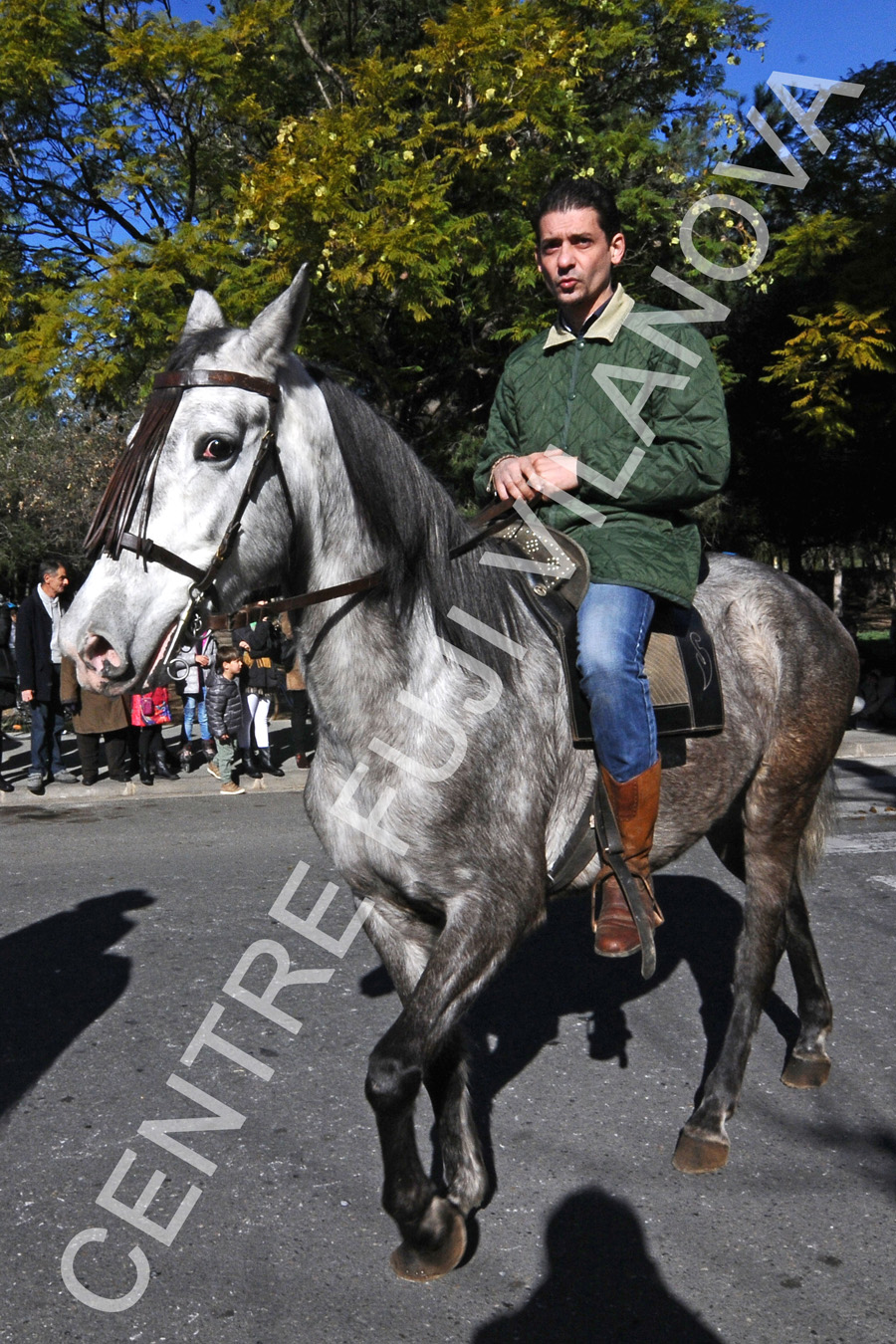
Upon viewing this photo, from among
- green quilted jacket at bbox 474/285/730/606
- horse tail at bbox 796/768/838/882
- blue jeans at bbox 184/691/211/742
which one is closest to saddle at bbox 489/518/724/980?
green quilted jacket at bbox 474/285/730/606

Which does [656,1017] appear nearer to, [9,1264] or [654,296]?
[9,1264]

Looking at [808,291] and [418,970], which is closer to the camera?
[418,970]

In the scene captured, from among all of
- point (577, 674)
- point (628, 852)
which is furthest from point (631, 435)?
point (628, 852)

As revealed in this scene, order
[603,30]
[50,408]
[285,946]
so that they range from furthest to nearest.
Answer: [50,408] → [603,30] → [285,946]

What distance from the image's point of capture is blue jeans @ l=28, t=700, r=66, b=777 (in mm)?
11823

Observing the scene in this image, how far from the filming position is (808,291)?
2233 cm

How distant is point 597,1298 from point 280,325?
2.52 m

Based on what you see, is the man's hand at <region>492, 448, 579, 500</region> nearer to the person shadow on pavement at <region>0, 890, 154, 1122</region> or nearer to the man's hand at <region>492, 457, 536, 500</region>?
the man's hand at <region>492, 457, 536, 500</region>

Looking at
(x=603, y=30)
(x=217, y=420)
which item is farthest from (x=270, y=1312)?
(x=603, y=30)

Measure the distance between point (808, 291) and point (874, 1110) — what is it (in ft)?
69.6

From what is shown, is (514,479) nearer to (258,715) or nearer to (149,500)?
(149,500)

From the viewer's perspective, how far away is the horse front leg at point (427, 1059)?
110 inches

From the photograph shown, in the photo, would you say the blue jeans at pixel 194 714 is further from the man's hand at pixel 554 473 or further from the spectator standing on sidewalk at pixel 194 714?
the man's hand at pixel 554 473

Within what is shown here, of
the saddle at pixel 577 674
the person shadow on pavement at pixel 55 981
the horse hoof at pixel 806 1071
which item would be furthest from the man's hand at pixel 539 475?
the person shadow on pavement at pixel 55 981
